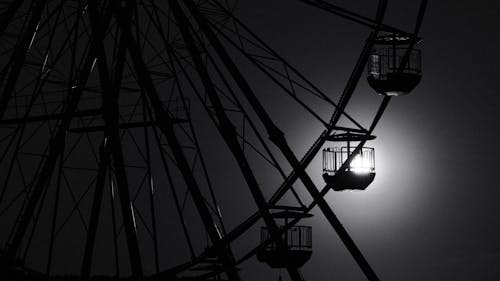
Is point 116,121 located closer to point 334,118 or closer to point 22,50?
point 22,50

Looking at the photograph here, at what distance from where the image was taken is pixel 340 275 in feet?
98.0

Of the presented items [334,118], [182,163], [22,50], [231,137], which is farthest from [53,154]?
[334,118]

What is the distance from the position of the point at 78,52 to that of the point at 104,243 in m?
7.07

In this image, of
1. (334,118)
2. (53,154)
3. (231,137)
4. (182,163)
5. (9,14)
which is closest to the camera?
(182,163)

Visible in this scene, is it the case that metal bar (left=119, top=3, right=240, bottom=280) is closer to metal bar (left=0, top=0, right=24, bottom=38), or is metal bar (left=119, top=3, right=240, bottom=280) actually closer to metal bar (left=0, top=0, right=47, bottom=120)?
metal bar (left=0, top=0, right=47, bottom=120)

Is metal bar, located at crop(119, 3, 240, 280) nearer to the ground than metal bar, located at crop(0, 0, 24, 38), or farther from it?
nearer to the ground

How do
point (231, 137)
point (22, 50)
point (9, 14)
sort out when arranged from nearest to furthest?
1. point (231, 137)
2. point (22, 50)
3. point (9, 14)

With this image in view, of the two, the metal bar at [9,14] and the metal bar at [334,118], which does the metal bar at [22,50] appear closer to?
the metal bar at [9,14]

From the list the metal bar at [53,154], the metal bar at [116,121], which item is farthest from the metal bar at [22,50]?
the metal bar at [116,121]

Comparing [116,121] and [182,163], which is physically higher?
[116,121]

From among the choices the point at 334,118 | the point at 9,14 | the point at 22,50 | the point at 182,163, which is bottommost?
the point at 182,163

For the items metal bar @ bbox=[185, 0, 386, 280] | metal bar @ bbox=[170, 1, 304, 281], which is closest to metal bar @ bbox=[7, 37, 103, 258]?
metal bar @ bbox=[170, 1, 304, 281]

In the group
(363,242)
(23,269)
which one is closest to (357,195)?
(363,242)

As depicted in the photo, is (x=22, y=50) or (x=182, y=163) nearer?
(x=182, y=163)
